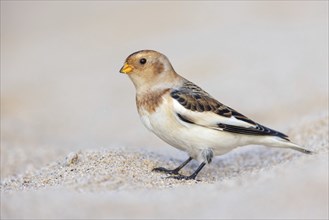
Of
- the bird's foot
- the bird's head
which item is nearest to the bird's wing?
the bird's head

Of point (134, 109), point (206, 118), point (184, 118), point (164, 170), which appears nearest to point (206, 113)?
point (206, 118)

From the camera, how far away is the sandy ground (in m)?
4.38

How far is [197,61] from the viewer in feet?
37.7

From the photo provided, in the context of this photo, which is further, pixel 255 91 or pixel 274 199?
pixel 255 91

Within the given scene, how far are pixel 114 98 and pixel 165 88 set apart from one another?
510 cm

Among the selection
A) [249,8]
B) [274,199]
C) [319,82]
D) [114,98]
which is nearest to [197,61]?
[114,98]

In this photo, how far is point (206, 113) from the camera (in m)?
5.57

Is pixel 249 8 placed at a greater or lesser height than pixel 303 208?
greater

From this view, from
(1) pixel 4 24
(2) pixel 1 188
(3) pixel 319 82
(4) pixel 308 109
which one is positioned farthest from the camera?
(1) pixel 4 24

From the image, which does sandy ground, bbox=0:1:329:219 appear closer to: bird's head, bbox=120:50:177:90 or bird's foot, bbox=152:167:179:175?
bird's foot, bbox=152:167:179:175

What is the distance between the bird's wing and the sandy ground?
0.38m

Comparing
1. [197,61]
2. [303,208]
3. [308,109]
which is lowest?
[303,208]

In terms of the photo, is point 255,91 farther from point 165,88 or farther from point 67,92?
point 165,88

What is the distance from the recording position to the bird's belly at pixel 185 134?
5426 millimetres
